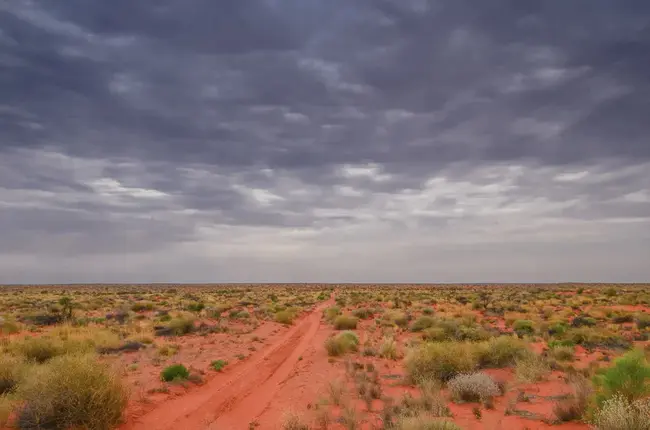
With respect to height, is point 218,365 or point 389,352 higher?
point 389,352

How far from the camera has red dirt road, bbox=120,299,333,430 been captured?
1094cm

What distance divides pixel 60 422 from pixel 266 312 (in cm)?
2983

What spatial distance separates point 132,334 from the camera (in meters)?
24.2

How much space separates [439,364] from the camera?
14.5 metres

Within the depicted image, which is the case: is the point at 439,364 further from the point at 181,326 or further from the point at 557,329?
the point at 181,326

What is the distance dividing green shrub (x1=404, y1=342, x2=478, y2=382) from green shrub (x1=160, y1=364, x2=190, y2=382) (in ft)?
22.8

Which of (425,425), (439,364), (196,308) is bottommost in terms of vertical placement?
(196,308)

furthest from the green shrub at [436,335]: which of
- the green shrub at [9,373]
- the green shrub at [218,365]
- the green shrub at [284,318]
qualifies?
the green shrub at [9,373]

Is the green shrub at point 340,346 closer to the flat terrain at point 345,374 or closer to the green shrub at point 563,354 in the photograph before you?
the flat terrain at point 345,374

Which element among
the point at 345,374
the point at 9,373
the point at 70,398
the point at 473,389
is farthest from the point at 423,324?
the point at 70,398

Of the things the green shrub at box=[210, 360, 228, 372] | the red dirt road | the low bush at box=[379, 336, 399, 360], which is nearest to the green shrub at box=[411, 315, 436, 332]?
the low bush at box=[379, 336, 399, 360]

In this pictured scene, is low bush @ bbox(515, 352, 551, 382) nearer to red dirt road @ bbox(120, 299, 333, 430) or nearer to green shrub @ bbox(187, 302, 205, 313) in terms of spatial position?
red dirt road @ bbox(120, 299, 333, 430)

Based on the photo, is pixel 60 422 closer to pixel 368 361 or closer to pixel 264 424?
pixel 264 424

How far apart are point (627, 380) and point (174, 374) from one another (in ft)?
39.3
